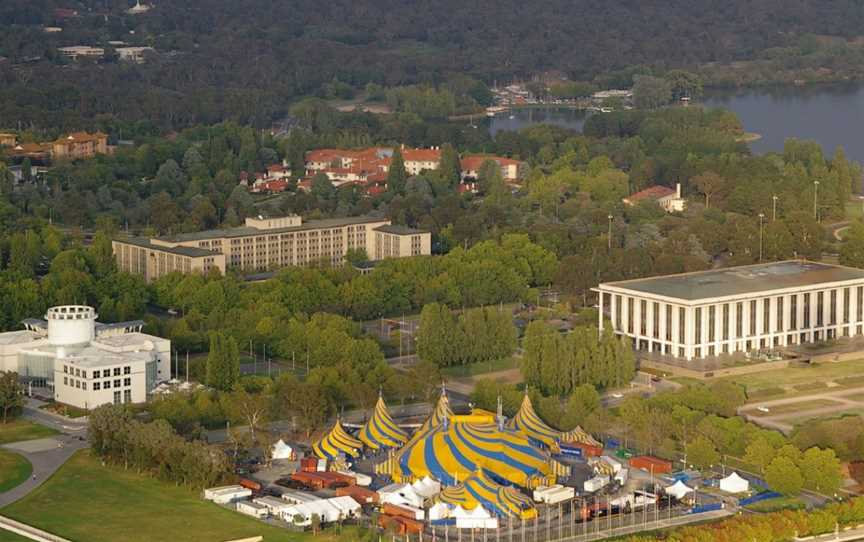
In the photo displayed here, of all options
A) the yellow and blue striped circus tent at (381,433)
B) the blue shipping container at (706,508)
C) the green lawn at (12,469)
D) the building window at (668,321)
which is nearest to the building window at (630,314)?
the building window at (668,321)

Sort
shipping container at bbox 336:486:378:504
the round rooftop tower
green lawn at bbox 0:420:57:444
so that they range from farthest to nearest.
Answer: the round rooftop tower → green lawn at bbox 0:420:57:444 → shipping container at bbox 336:486:378:504

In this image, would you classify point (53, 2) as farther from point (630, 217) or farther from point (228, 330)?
point (228, 330)

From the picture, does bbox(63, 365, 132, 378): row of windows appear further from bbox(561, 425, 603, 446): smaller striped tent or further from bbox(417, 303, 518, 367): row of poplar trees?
bbox(561, 425, 603, 446): smaller striped tent

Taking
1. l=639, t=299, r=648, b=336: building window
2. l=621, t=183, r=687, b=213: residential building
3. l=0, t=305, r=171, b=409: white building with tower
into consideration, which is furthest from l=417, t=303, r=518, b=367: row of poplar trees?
l=621, t=183, r=687, b=213: residential building

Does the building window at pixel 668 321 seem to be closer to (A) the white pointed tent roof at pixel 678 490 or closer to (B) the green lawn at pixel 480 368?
(B) the green lawn at pixel 480 368

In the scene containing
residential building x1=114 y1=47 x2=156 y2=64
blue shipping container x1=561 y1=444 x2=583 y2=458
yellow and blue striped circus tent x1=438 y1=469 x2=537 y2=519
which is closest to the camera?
yellow and blue striped circus tent x1=438 y1=469 x2=537 y2=519

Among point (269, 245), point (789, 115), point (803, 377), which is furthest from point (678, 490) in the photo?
point (789, 115)
